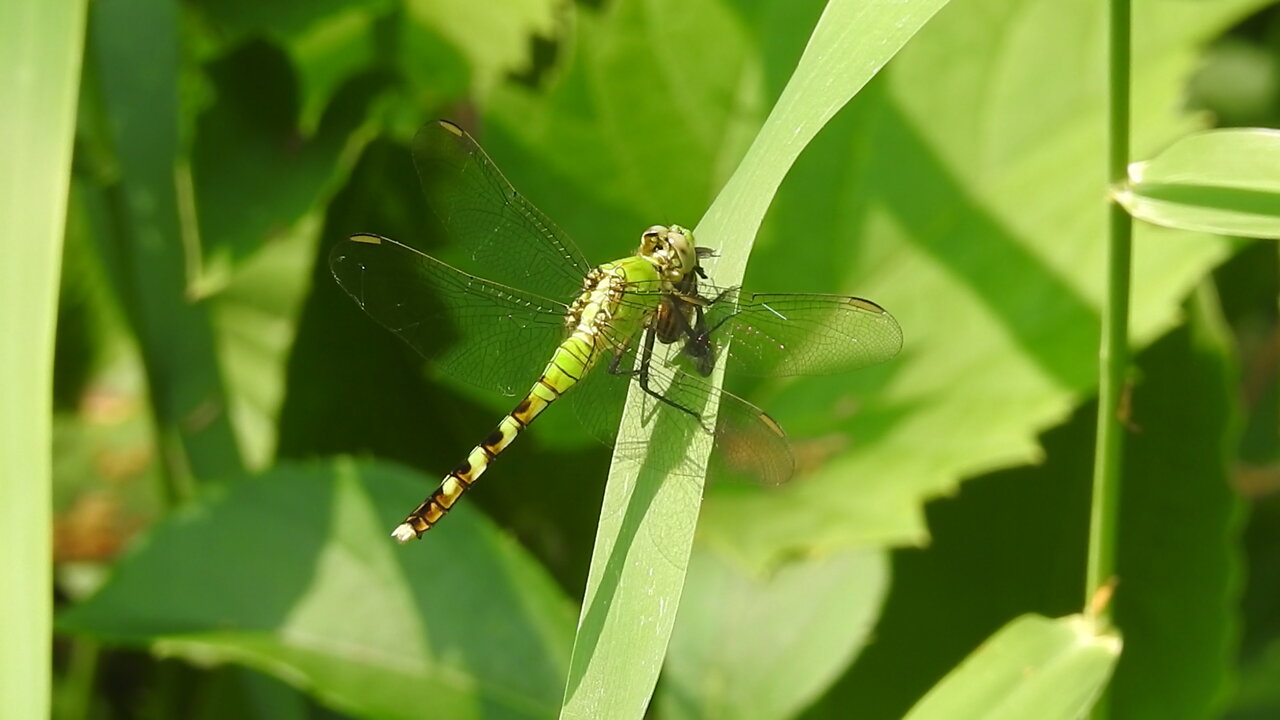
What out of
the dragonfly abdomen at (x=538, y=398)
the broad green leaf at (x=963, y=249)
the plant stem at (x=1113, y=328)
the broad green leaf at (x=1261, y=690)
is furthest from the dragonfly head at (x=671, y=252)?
the broad green leaf at (x=1261, y=690)

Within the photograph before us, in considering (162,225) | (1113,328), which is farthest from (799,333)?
(162,225)

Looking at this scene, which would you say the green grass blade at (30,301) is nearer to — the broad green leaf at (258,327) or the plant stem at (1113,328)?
the broad green leaf at (258,327)

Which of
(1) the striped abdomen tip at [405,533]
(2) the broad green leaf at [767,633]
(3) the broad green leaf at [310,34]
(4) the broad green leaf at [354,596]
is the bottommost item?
(2) the broad green leaf at [767,633]

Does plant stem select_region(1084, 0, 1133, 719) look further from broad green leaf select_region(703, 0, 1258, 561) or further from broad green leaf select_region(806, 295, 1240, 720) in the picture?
broad green leaf select_region(806, 295, 1240, 720)

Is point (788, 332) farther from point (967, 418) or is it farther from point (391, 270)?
point (391, 270)

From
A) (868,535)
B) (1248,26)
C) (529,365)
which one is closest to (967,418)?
(868,535)
